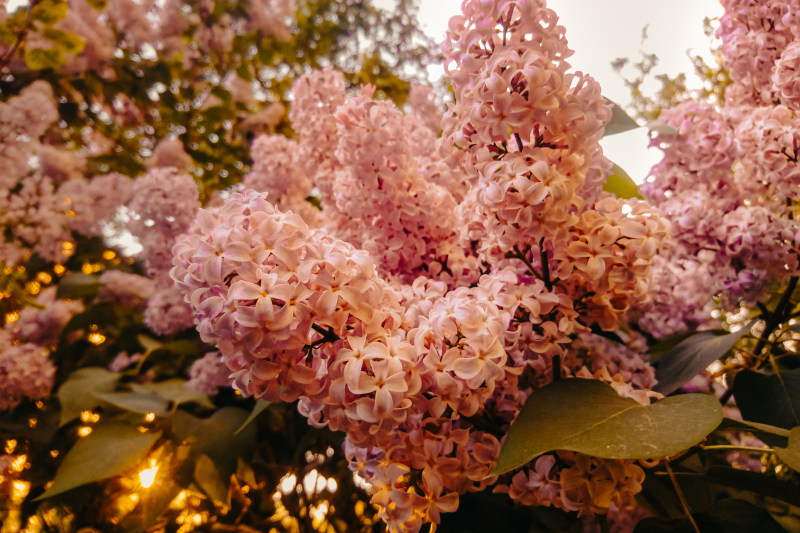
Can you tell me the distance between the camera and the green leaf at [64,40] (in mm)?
860

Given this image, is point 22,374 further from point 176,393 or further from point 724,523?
point 724,523

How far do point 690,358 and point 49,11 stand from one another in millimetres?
1057

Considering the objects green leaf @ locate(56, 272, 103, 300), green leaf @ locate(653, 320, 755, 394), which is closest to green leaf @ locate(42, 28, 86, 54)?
green leaf @ locate(56, 272, 103, 300)

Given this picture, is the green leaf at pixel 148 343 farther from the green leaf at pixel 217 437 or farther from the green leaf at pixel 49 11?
the green leaf at pixel 49 11

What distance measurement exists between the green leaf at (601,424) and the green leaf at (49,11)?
0.96 metres

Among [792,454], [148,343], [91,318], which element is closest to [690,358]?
[792,454]

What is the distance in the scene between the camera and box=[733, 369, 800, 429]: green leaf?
1.55 feet

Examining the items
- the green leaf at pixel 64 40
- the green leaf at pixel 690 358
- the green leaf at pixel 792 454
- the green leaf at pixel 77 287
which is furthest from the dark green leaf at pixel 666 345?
the green leaf at pixel 64 40

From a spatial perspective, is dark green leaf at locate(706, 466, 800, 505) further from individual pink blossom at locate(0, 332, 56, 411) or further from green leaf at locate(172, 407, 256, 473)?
individual pink blossom at locate(0, 332, 56, 411)

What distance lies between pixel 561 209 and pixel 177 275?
268mm

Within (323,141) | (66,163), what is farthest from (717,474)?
(66,163)

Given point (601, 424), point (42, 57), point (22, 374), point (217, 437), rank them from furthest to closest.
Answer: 1. point (42, 57)
2. point (22, 374)
3. point (217, 437)
4. point (601, 424)

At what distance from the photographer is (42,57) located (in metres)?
0.86

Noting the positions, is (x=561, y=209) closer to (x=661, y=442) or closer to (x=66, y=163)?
(x=661, y=442)
